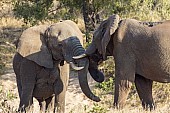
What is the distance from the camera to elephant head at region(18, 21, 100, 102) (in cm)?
816

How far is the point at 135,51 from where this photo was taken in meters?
8.95

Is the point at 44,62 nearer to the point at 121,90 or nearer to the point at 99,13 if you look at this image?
the point at 121,90

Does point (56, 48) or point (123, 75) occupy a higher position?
point (56, 48)

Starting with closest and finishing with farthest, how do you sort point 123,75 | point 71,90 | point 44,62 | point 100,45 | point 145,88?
point 44,62 → point 123,75 → point 100,45 → point 145,88 → point 71,90

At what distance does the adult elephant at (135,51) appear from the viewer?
348 inches

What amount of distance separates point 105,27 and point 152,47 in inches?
37.0

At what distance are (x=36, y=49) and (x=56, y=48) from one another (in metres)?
0.46

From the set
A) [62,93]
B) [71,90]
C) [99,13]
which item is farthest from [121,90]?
[99,13]

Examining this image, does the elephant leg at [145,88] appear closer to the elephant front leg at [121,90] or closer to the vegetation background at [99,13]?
the elephant front leg at [121,90]

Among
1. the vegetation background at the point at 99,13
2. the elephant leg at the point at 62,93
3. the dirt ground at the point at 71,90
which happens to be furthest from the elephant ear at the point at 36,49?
the dirt ground at the point at 71,90

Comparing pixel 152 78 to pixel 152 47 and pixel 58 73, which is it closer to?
pixel 152 47

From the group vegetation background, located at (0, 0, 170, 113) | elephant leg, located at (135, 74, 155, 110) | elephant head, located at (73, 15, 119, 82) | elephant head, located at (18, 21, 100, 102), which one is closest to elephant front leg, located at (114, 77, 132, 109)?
elephant head, located at (73, 15, 119, 82)

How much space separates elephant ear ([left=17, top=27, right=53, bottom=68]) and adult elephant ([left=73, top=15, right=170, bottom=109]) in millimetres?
736

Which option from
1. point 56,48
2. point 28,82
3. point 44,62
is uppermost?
point 56,48
